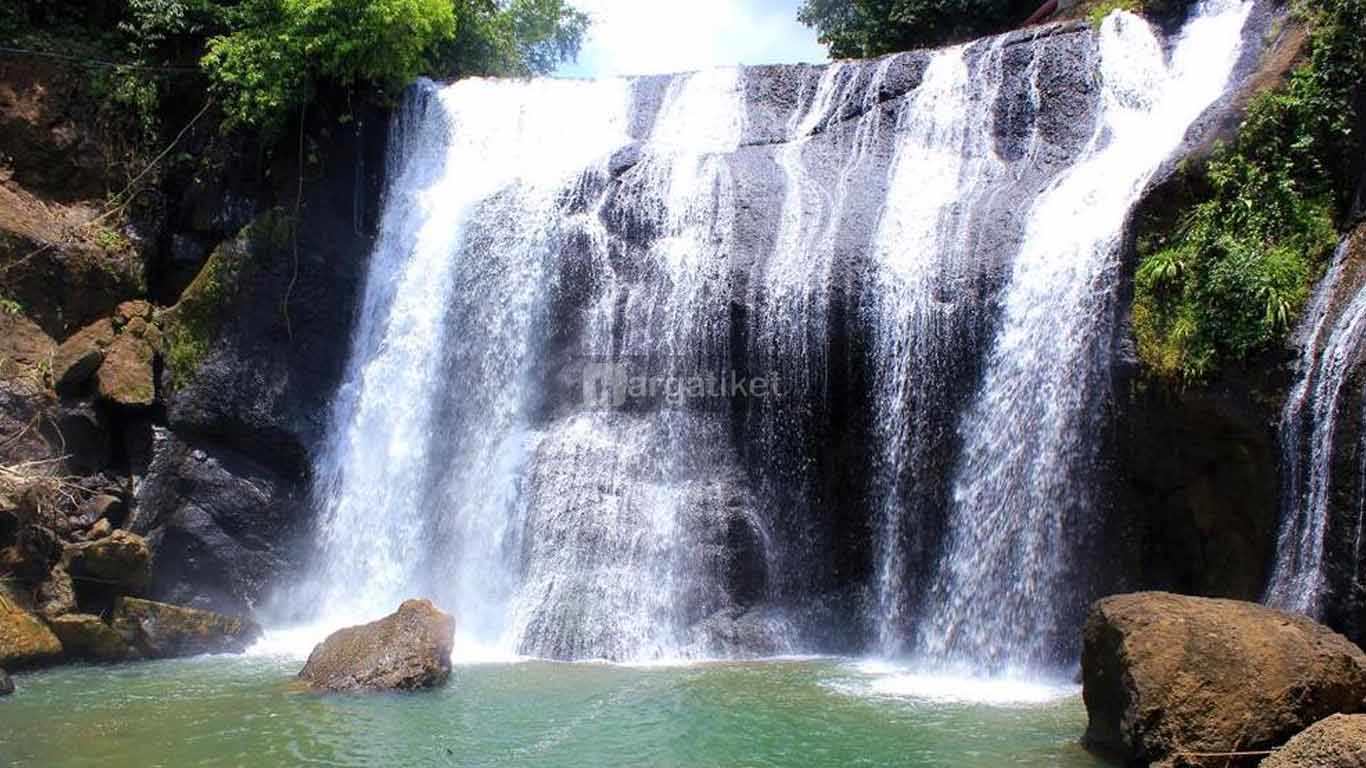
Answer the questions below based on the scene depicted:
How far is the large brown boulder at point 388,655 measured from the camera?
1204 cm

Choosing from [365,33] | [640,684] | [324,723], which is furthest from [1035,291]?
[365,33]

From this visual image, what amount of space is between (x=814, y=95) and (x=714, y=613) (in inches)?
355

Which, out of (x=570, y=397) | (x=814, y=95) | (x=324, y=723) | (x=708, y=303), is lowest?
(x=324, y=723)

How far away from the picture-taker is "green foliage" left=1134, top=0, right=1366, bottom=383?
11891 mm

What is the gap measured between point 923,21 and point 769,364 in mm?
13066

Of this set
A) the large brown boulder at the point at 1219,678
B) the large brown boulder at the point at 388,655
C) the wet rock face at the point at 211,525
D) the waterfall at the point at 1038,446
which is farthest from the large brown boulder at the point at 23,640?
the large brown boulder at the point at 1219,678

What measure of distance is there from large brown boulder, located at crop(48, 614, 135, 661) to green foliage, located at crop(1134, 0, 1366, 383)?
12273mm

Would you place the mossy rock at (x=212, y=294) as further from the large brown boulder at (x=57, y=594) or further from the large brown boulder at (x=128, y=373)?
the large brown boulder at (x=57, y=594)

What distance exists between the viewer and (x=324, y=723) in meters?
10.7

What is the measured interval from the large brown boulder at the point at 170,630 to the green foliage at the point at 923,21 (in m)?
18.1

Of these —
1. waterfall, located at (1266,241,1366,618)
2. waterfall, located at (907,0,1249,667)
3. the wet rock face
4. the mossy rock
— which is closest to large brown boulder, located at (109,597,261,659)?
the wet rock face

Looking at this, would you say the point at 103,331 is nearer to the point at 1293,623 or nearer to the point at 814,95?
the point at 814,95

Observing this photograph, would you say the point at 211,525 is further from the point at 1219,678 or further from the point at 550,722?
the point at 1219,678

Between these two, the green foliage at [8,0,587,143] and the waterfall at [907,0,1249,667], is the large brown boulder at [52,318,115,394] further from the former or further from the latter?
the waterfall at [907,0,1249,667]
